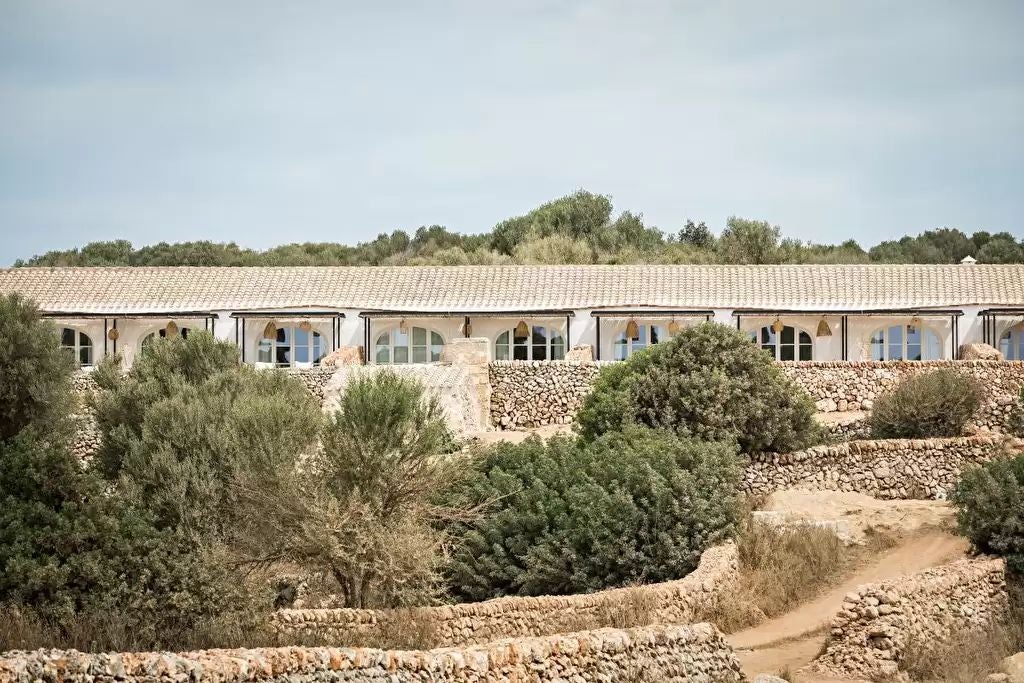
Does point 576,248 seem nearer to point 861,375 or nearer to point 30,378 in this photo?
point 861,375

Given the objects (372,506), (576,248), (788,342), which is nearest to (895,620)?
(372,506)

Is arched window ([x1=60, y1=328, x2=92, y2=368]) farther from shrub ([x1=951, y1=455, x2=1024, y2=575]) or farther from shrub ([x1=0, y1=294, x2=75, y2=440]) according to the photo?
shrub ([x1=951, y1=455, x2=1024, y2=575])

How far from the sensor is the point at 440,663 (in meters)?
13.7

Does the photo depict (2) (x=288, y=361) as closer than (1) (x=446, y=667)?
No

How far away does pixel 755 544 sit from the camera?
2466 cm

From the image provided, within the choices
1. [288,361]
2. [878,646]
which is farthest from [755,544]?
[288,361]

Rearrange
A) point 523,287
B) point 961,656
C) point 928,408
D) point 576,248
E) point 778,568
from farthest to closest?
point 576,248 → point 523,287 → point 928,408 → point 778,568 → point 961,656

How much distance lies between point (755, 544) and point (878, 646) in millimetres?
5153

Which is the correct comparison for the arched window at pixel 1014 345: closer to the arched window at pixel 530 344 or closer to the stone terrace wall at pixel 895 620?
the arched window at pixel 530 344

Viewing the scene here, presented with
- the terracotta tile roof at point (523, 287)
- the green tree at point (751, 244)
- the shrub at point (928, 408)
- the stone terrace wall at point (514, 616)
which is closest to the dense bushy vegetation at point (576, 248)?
the green tree at point (751, 244)

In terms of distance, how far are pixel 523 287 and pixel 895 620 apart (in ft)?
89.4

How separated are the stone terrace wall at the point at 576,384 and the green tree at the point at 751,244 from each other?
1233 inches

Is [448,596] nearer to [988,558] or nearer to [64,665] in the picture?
[988,558]

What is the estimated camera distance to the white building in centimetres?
4491
